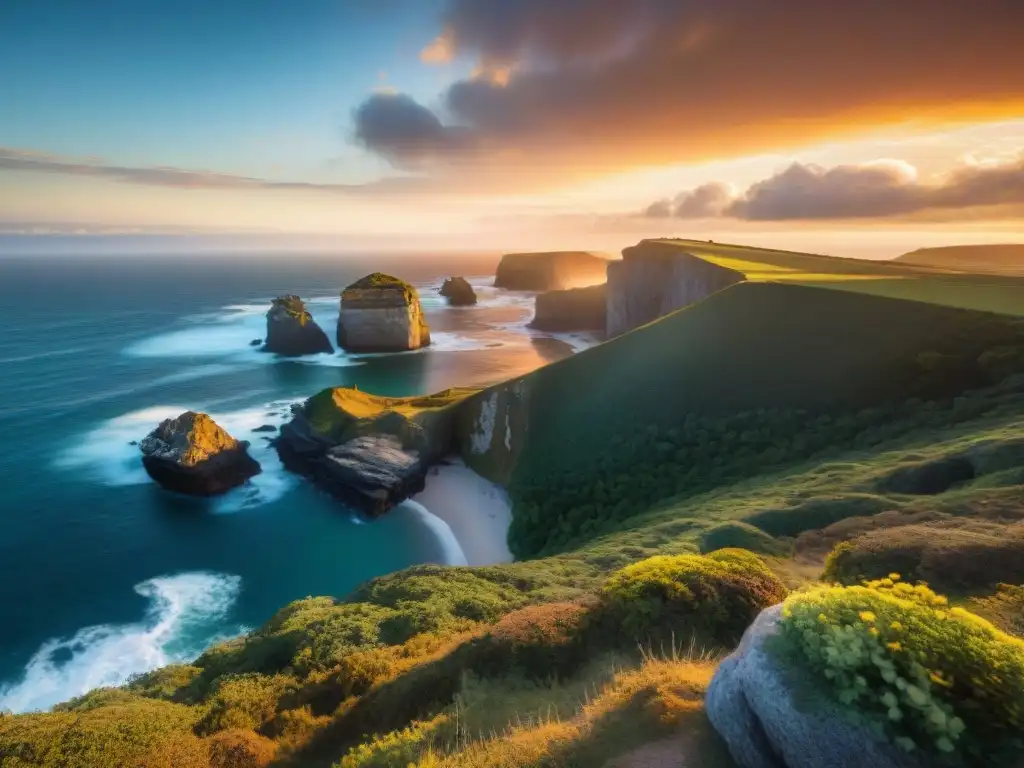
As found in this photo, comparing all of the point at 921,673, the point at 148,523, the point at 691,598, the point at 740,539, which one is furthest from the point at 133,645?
the point at 921,673

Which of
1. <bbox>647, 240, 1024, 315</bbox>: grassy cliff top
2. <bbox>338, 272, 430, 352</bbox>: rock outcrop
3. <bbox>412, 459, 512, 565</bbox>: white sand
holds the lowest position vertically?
<bbox>412, 459, 512, 565</bbox>: white sand

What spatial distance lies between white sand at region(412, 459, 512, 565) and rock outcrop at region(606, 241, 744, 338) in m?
25.9

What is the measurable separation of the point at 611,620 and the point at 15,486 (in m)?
48.8

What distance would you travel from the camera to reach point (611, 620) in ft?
34.6

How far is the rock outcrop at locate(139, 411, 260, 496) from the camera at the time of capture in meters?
37.1

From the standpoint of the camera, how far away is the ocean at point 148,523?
25844 mm

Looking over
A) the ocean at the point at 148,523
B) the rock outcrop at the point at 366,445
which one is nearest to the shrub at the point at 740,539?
the ocean at the point at 148,523

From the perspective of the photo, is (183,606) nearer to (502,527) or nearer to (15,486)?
(502,527)

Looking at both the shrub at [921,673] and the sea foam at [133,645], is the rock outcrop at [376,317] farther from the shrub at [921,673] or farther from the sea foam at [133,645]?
the shrub at [921,673]

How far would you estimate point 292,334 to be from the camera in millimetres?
79750

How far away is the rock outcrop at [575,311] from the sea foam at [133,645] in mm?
81989

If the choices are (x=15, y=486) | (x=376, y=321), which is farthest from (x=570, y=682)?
(x=376, y=321)

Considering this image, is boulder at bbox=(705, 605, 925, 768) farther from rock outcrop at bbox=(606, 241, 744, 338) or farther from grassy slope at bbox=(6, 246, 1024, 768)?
rock outcrop at bbox=(606, 241, 744, 338)

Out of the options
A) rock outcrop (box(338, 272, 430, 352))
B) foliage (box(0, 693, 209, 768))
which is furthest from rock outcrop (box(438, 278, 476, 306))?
foliage (box(0, 693, 209, 768))
